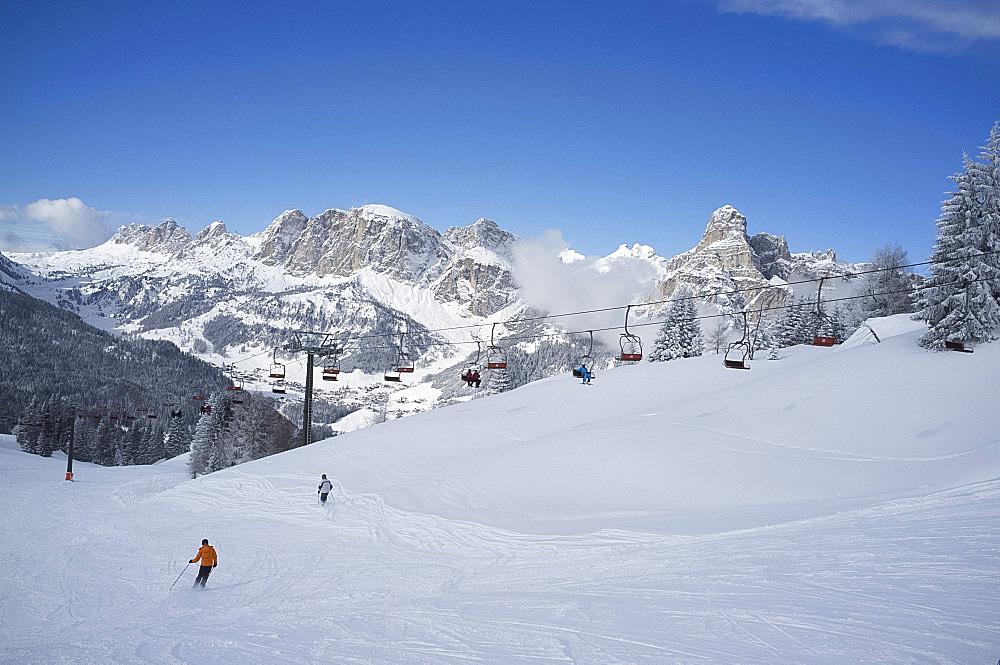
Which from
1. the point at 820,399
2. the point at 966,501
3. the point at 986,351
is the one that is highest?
the point at 986,351

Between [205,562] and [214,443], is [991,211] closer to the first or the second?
[205,562]

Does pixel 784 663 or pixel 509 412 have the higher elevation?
pixel 509 412

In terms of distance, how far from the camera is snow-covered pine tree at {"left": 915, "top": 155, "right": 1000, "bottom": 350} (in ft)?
84.8

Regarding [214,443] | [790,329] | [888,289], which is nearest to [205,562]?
[214,443]

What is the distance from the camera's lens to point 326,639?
9516 millimetres

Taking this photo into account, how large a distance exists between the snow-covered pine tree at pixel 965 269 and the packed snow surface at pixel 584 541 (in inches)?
65.8

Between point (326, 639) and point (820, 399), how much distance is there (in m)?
22.6

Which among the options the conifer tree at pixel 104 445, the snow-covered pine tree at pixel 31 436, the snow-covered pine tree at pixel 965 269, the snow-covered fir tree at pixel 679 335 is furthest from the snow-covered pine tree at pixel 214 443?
the snow-covered pine tree at pixel 965 269

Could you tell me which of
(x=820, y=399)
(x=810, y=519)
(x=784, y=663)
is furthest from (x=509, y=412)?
(x=784, y=663)

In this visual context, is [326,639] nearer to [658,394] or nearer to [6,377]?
[658,394]

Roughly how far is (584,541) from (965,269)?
75.8ft

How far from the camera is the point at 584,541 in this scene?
1473 centimetres

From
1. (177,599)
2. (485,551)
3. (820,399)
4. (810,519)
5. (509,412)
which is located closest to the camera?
(177,599)

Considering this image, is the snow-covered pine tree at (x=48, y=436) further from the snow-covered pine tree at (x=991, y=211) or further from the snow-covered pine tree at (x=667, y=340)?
the snow-covered pine tree at (x=991, y=211)
